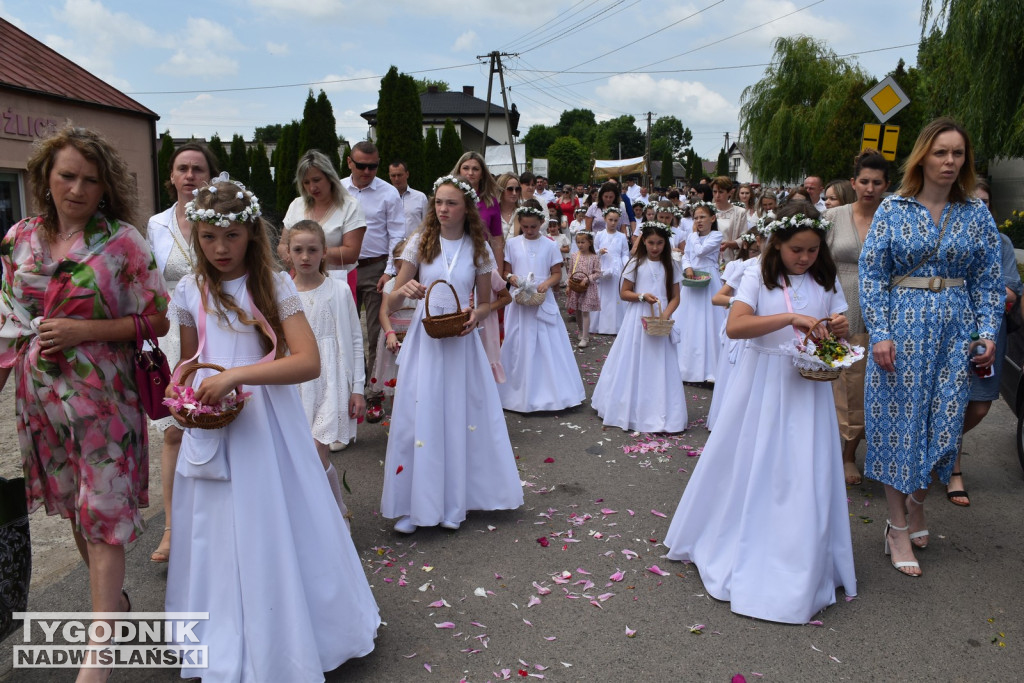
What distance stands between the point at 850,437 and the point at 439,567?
3475 millimetres

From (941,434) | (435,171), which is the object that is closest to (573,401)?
(941,434)

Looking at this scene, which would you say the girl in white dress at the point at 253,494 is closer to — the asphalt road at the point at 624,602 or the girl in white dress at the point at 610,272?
the asphalt road at the point at 624,602

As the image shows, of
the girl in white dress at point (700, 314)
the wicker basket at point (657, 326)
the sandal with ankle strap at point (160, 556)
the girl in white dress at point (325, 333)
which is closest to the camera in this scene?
the sandal with ankle strap at point (160, 556)

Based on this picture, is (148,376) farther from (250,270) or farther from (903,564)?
(903,564)

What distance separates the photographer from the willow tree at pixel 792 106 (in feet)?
124

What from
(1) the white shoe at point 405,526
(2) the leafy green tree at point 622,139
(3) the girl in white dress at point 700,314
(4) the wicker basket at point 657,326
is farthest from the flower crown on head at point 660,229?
(2) the leafy green tree at point 622,139

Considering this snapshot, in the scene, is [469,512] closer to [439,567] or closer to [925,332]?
[439,567]

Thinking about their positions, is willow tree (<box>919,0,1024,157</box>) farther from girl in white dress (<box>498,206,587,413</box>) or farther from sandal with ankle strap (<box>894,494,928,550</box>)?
sandal with ankle strap (<box>894,494,928,550</box>)

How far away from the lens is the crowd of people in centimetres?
328

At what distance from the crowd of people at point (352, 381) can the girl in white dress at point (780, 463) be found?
13 mm

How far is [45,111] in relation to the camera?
1906 centimetres

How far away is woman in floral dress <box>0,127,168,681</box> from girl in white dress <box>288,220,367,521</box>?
154 centimetres

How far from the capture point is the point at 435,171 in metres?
24.7

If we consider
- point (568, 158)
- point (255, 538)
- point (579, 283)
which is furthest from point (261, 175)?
point (568, 158)
